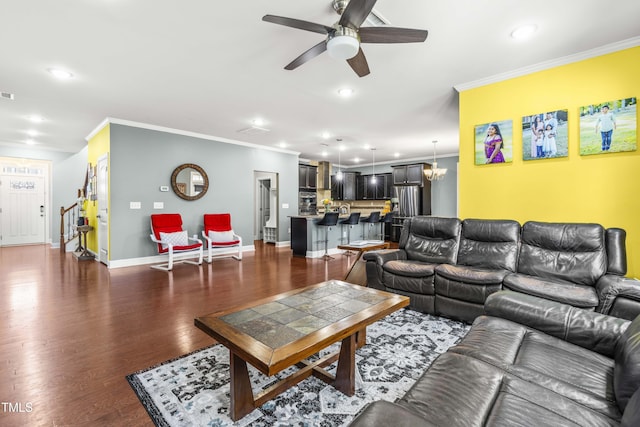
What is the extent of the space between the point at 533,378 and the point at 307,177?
8.66 meters

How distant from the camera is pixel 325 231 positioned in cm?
673

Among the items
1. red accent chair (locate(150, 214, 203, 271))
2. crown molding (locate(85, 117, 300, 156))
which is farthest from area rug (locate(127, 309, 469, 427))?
crown molding (locate(85, 117, 300, 156))

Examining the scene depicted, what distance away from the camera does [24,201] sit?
317 inches

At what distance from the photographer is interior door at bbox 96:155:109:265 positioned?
541 centimetres

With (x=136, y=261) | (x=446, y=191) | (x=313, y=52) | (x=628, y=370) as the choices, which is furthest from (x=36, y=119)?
(x=446, y=191)

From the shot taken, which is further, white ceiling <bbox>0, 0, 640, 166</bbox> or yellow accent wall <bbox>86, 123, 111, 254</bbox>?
yellow accent wall <bbox>86, 123, 111, 254</bbox>

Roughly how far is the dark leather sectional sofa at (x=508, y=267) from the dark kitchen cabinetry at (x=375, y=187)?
21.3ft

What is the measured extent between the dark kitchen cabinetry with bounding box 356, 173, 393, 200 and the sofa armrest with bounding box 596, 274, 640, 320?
7819 millimetres

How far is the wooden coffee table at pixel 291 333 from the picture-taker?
1388mm

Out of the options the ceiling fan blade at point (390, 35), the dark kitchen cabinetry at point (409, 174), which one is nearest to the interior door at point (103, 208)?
the ceiling fan blade at point (390, 35)

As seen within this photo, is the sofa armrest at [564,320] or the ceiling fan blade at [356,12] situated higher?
the ceiling fan blade at [356,12]

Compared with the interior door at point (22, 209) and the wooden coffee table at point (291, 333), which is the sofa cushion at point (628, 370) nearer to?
the wooden coffee table at point (291, 333)

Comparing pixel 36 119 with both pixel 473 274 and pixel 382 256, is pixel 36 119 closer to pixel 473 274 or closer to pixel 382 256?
pixel 382 256

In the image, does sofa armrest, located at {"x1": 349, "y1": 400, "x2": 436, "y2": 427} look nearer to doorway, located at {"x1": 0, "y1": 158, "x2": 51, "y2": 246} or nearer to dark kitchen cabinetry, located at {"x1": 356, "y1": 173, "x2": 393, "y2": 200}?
dark kitchen cabinetry, located at {"x1": 356, "y1": 173, "x2": 393, "y2": 200}
